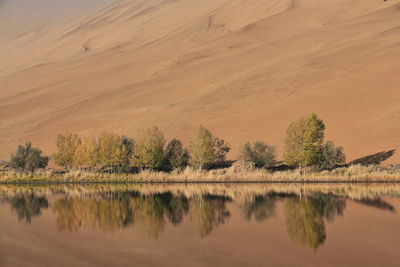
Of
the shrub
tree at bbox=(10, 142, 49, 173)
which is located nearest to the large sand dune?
the shrub

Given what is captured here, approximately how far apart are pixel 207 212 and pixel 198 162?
19988 millimetres

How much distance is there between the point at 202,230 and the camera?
18828 mm

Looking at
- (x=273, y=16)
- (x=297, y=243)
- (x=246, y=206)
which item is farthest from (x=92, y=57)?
(x=297, y=243)

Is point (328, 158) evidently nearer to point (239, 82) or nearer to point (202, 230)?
point (202, 230)

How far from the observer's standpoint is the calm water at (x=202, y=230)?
14758 millimetres

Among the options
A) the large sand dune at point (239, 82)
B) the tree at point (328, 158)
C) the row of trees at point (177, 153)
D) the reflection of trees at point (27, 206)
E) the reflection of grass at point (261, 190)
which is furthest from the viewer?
the large sand dune at point (239, 82)

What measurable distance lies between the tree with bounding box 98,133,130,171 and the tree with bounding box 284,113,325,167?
34.8 feet

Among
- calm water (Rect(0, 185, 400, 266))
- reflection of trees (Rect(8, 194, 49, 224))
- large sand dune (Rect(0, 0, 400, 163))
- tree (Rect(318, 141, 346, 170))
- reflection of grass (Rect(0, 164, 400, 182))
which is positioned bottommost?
calm water (Rect(0, 185, 400, 266))

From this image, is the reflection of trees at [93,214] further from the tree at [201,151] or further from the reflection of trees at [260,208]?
the tree at [201,151]

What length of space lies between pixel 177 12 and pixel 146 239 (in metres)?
148

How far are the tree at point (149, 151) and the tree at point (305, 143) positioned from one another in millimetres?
8243

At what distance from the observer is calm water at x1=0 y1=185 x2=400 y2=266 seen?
48.4 ft

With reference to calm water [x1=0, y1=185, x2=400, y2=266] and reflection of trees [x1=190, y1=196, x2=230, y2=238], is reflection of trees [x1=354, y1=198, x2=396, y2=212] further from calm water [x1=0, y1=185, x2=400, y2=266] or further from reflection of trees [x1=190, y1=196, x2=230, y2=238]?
reflection of trees [x1=190, y1=196, x2=230, y2=238]

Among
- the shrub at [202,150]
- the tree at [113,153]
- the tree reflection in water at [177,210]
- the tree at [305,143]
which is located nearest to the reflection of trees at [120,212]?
the tree reflection in water at [177,210]
